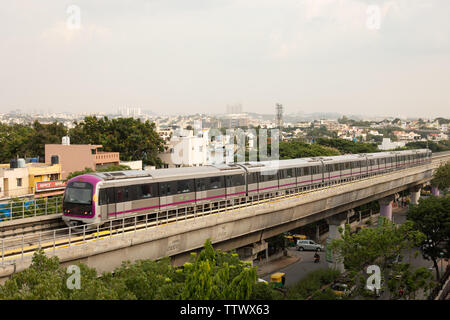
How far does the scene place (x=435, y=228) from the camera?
3014cm

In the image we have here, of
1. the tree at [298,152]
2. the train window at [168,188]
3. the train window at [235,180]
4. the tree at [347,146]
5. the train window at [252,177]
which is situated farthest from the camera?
the tree at [347,146]

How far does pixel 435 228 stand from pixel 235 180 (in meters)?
15.3

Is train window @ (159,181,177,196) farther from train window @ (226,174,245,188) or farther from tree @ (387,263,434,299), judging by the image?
tree @ (387,263,434,299)

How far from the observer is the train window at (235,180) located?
25.9 meters

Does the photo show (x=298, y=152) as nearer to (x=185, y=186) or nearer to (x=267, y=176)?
(x=267, y=176)

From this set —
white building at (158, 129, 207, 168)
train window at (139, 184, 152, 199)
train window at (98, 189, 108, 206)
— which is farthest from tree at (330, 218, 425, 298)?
white building at (158, 129, 207, 168)

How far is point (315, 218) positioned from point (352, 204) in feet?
23.5

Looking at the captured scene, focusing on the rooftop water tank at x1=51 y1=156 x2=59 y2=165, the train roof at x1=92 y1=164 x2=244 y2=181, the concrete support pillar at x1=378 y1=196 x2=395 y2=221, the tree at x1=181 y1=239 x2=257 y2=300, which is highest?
the train roof at x1=92 y1=164 x2=244 y2=181

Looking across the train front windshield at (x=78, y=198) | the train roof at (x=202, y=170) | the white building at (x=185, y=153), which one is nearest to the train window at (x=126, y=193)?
the train roof at (x=202, y=170)

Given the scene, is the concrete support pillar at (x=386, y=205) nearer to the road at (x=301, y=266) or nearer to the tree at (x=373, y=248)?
the road at (x=301, y=266)

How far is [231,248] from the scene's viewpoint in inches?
906

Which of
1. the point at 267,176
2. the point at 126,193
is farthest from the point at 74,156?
the point at 126,193

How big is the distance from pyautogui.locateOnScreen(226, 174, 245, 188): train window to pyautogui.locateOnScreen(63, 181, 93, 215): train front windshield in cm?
928

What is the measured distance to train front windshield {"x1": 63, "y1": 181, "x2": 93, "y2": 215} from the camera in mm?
18903
